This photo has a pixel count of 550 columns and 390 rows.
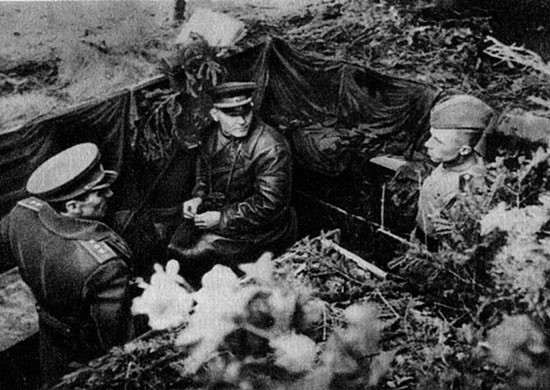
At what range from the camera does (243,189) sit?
4.39 metres

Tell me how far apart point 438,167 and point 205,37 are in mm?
1503

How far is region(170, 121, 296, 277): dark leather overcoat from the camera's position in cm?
432

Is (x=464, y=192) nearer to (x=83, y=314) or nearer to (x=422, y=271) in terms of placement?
(x=422, y=271)

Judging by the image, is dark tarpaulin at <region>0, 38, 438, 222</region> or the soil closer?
the soil

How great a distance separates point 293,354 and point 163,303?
4.74 ft

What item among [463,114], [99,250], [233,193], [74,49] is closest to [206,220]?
[233,193]

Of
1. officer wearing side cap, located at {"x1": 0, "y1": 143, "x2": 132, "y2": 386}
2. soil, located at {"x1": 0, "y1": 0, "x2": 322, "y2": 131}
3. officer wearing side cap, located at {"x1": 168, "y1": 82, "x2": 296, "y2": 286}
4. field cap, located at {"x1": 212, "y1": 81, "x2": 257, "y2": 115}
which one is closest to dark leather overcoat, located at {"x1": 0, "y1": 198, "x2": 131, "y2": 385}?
officer wearing side cap, located at {"x1": 0, "y1": 143, "x2": 132, "y2": 386}

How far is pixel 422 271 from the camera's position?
3158 millimetres

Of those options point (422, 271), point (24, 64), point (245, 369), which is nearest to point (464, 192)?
point (422, 271)

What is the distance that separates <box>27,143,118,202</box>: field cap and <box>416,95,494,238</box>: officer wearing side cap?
1.81 meters

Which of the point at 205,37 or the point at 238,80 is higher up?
the point at 205,37

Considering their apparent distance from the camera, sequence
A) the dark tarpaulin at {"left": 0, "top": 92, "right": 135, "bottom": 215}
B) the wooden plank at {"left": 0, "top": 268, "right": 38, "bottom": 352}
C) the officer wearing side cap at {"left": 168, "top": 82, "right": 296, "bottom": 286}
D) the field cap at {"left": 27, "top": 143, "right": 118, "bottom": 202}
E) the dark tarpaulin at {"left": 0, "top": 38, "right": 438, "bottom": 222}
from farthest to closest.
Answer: the officer wearing side cap at {"left": 168, "top": 82, "right": 296, "bottom": 286} → the dark tarpaulin at {"left": 0, "top": 38, "right": 438, "bottom": 222} → the wooden plank at {"left": 0, "top": 268, "right": 38, "bottom": 352} → the field cap at {"left": 27, "top": 143, "right": 118, "bottom": 202} → the dark tarpaulin at {"left": 0, "top": 92, "right": 135, "bottom": 215}

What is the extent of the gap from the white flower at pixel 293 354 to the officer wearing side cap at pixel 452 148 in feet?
5.08

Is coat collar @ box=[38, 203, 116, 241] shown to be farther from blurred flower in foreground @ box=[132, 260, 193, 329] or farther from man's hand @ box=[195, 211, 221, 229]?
man's hand @ box=[195, 211, 221, 229]
